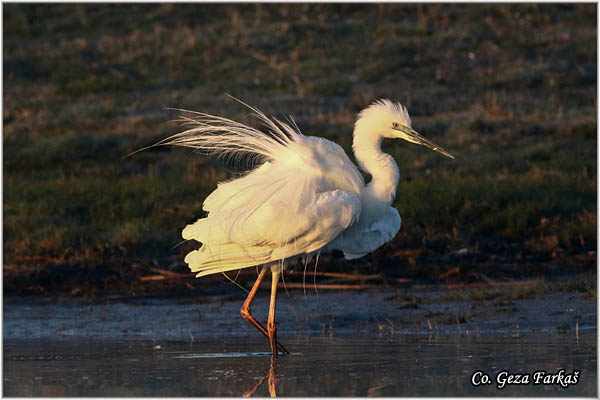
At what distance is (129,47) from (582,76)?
31.4ft

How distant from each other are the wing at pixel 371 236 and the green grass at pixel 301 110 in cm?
290

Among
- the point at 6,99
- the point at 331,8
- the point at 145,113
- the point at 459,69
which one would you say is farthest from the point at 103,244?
the point at 331,8

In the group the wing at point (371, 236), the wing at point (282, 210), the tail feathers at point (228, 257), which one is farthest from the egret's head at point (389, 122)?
the tail feathers at point (228, 257)

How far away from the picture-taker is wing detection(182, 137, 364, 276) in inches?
264

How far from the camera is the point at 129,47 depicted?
22.9m

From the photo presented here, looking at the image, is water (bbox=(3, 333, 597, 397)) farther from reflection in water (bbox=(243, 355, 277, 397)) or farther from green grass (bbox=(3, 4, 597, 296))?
green grass (bbox=(3, 4, 597, 296))

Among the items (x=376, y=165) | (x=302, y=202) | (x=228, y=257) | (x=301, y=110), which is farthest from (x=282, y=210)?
(x=301, y=110)

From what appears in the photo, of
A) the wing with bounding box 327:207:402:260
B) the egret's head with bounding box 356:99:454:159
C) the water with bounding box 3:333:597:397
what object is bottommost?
the water with bounding box 3:333:597:397

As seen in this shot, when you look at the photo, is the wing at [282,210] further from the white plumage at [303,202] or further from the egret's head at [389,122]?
the egret's head at [389,122]

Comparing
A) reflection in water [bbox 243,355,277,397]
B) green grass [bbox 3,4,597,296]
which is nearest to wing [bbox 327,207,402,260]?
reflection in water [bbox 243,355,277,397]

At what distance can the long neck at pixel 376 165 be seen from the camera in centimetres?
691

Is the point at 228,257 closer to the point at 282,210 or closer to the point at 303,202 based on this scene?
the point at 282,210

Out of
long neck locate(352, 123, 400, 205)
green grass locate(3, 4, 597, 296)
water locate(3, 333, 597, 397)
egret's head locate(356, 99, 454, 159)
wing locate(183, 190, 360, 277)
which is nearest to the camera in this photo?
water locate(3, 333, 597, 397)

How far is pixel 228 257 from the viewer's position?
703cm
